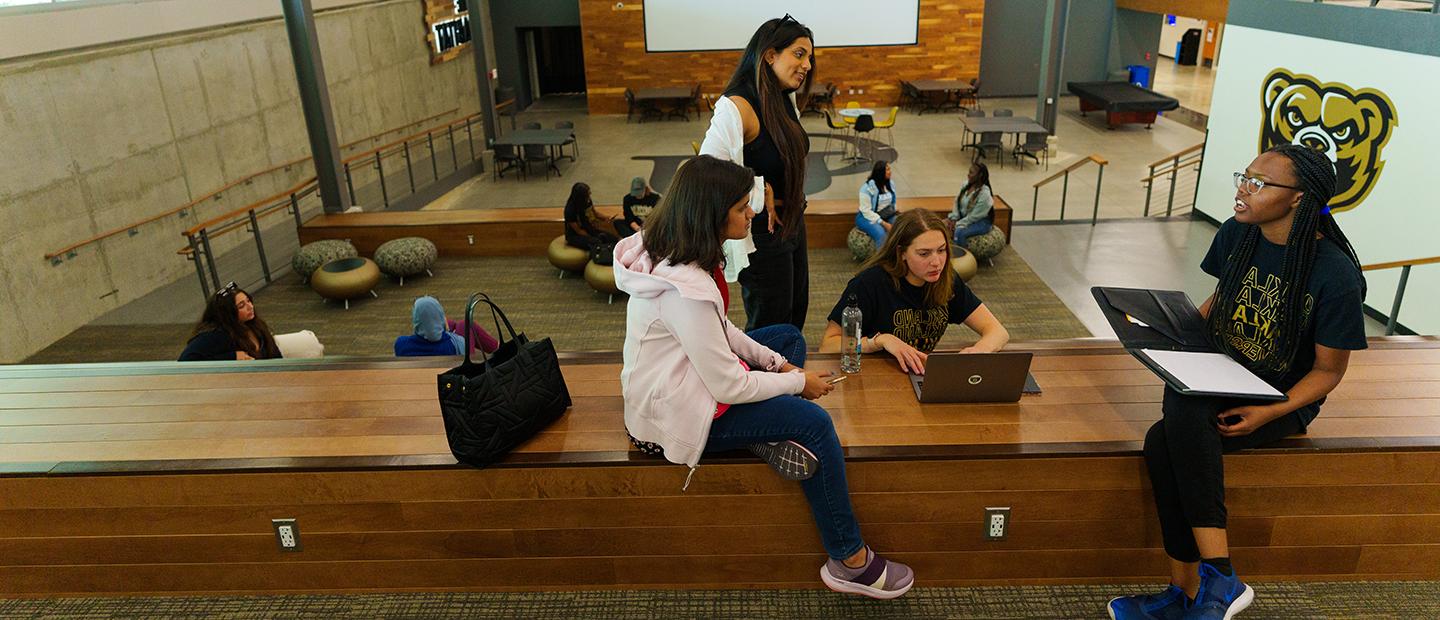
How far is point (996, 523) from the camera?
9.09 ft

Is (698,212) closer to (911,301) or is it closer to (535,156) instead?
(911,301)

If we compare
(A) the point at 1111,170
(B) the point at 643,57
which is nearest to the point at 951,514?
(A) the point at 1111,170

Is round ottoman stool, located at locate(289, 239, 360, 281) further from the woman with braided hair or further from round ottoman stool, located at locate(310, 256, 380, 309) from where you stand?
the woman with braided hair

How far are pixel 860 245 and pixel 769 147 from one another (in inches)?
186

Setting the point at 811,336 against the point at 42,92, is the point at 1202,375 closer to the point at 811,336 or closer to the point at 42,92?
the point at 811,336

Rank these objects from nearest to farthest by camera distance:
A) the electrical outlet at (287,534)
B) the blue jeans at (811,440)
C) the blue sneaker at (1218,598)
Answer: the blue sneaker at (1218,598), the blue jeans at (811,440), the electrical outlet at (287,534)

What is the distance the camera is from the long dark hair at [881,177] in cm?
757

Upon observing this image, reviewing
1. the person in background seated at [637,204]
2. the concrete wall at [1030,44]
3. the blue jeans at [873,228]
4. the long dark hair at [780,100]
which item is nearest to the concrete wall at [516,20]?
the concrete wall at [1030,44]

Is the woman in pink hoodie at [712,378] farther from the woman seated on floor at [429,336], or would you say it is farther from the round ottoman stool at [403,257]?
the round ottoman stool at [403,257]

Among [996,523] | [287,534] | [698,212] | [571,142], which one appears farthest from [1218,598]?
[571,142]

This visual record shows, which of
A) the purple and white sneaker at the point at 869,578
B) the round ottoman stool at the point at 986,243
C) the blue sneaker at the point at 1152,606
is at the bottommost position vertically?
the round ottoman stool at the point at 986,243

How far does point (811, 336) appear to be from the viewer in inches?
245

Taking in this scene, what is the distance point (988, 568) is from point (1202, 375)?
0.93 metres

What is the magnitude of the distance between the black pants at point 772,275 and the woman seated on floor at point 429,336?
146 centimetres
